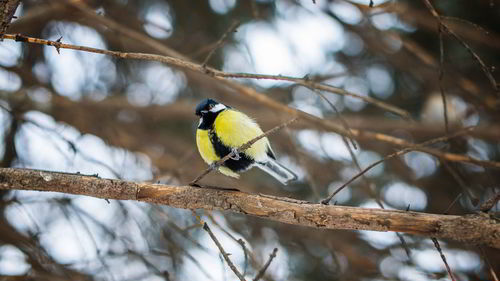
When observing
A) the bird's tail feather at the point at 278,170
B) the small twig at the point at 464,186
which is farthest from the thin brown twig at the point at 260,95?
the bird's tail feather at the point at 278,170

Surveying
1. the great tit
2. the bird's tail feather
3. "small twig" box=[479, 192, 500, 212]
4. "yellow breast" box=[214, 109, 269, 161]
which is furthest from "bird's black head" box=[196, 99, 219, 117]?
"small twig" box=[479, 192, 500, 212]

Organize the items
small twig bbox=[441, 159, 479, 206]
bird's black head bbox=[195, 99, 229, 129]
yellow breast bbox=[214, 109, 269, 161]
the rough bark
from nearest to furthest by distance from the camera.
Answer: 1. the rough bark
2. small twig bbox=[441, 159, 479, 206]
3. yellow breast bbox=[214, 109, 269, 161]
4. bird's black head bbox=[195, 99, 229, 129]

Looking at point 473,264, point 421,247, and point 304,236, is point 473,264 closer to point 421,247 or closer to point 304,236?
point 421,247

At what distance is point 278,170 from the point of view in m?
3.70

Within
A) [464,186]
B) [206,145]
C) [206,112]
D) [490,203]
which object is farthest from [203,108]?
[490,203]

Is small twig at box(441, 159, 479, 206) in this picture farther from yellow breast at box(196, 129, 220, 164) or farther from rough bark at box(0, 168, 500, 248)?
yellow breast at box(196, 129, 220, 164)

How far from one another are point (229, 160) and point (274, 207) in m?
0.92

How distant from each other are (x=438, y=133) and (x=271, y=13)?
2.56 metres

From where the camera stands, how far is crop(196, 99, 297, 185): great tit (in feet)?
11.1

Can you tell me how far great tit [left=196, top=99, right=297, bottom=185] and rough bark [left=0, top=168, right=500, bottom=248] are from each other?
67 centimetres

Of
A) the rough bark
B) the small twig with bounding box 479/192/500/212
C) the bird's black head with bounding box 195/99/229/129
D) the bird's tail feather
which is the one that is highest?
the bird's black head with bounding box 195/99/229/129

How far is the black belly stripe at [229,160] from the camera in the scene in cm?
341

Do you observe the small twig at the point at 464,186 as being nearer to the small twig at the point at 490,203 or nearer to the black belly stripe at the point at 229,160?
the small twig at the point at 490,203

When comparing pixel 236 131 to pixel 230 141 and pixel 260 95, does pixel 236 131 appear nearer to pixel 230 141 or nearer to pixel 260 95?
pixel 230 141
